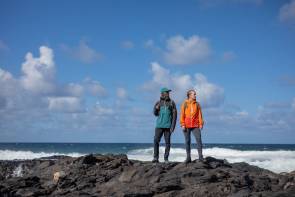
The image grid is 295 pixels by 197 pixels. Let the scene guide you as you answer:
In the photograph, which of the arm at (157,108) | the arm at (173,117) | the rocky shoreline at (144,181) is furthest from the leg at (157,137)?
the rocky shoreline at (144,181)

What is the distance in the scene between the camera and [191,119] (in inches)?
490

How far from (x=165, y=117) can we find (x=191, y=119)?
836 millimetres

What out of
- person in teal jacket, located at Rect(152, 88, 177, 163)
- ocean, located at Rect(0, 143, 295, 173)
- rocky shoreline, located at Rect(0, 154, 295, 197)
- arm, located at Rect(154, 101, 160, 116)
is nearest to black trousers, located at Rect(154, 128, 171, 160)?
person in teal jacket, located at Rect(152, 88, 177, 163)

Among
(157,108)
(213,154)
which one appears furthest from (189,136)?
(213,154)

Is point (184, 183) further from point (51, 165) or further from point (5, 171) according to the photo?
point (5, 171)

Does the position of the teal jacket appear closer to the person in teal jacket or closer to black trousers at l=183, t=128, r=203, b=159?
the person in teal jacket

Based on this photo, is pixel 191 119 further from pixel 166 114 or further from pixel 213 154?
pixel 213 154

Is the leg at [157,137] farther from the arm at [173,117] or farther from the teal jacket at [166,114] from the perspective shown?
the arm at [173,117]

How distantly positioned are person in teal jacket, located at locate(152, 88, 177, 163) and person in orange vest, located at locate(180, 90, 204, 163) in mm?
398

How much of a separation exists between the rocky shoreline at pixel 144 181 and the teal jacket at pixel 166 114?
1.31 meters

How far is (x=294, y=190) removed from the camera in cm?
909

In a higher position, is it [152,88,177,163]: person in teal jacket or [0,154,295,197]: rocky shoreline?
[152,88,177,163]: person in teal jacket

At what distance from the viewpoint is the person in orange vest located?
12.5 metres

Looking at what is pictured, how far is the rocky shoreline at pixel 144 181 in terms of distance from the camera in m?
10.4
